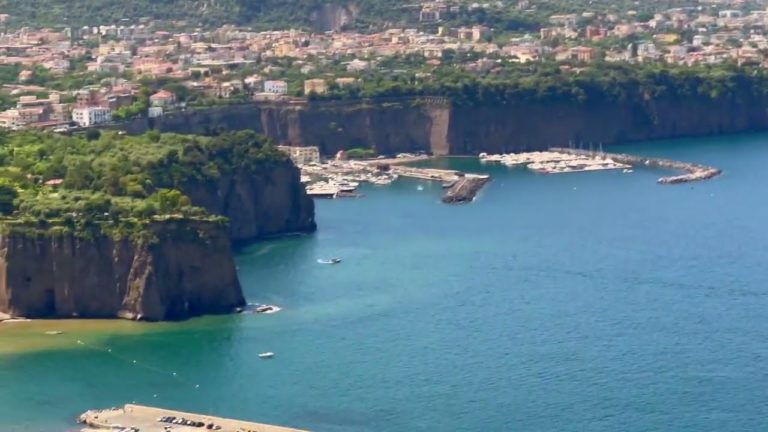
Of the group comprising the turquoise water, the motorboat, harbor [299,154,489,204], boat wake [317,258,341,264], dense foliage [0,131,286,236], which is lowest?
harbor [299,154,489,204]

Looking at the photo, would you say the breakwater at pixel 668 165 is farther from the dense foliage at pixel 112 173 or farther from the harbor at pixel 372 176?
the dense foliage at pixel 112 173

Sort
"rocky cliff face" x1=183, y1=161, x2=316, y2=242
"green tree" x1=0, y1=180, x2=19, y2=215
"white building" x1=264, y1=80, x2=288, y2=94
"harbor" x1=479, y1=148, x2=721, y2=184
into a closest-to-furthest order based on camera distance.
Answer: "green tree" x1=0, y1=180, x2=19, y2=215 → "rocky cliff face" x1=183, y1=161, x2=316, y2=242 → "harbor" x1=479, y1=148, x2=721, y2=184 → "white building" x1=264, y1=80, x2=288, y2=94

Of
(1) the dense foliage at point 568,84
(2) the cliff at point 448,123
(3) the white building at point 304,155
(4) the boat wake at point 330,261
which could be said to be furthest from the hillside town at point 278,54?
(4) the boat wake at point 330,261

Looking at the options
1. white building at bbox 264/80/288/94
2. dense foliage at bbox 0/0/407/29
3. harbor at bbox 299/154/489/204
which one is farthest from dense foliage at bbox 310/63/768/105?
dense foliage at bbox 0/0/407/29

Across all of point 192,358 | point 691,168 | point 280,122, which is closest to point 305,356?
point 192,358

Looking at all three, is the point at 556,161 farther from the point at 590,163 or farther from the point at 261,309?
the point at 261,309

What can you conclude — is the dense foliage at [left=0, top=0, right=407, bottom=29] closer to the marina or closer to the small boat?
the marina
